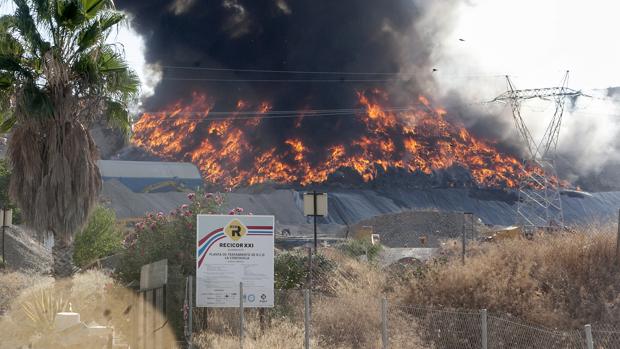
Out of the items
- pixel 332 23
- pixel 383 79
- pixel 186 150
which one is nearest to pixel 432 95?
pixel 383 79

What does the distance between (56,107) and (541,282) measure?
42.3ft

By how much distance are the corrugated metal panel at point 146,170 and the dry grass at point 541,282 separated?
6238 centimetres

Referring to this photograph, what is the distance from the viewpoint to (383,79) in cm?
Answer: 8881

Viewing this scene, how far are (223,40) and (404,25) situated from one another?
21180 mm

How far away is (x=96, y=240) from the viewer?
103 ft

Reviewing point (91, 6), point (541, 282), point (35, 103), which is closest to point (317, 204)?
point (541, 282)

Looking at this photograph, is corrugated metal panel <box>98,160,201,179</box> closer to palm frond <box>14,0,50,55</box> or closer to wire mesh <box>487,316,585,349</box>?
palm frond <box>14,0,50,55</box>

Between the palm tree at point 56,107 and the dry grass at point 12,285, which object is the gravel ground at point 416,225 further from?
the palm tree at point 56,107

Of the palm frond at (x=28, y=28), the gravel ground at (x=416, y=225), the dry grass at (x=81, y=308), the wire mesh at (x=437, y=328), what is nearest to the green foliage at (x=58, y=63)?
the palm frond at (x=28, y=28)

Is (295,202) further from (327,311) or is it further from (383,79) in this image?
(327,311)

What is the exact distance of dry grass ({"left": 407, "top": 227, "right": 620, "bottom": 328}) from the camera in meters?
17.6

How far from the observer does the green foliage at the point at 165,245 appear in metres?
19.2

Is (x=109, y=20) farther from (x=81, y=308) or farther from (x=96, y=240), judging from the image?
(x=96, y=240)

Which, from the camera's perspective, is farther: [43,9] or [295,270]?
[295,270]
